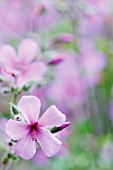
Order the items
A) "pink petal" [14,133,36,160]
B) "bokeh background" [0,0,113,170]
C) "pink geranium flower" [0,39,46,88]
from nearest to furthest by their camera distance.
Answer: "pink petal" [14,133,36,160]
"pink geranium flower" [0,39,46,88]
"bokeh background" [0,0,113,170]

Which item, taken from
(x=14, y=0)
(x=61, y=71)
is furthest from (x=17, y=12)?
(x=61, y=71)

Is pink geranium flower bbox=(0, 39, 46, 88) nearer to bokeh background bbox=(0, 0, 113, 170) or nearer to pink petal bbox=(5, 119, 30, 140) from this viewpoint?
bokeh background bbox=(0, 0, 113, 170)

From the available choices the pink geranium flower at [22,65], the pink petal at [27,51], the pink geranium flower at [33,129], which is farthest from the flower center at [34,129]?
the pink petal at [27,51]

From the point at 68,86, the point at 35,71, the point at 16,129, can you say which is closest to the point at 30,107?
the point at 16,129

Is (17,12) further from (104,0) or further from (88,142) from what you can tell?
(88,142)

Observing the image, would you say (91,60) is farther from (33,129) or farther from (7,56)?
(33,129)

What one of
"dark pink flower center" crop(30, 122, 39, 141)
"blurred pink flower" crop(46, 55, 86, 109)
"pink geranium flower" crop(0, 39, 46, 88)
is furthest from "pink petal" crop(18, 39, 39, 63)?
"blurred pink flower" crop(46, 55, 86, 109)

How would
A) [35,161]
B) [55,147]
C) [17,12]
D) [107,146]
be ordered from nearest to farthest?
1. [55,147]
2. [107,146]
3. [35,161]
4. [17,12]

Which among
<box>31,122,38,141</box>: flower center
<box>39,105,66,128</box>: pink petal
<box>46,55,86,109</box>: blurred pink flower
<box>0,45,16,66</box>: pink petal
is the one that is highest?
<box>0,45,16,66</box>: pink petal
